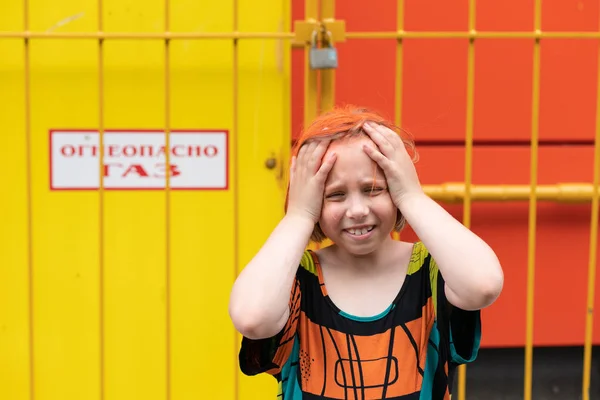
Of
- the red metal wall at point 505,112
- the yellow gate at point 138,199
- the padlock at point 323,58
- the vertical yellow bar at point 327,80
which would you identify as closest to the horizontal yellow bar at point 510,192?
the red metal wall at point 505,112

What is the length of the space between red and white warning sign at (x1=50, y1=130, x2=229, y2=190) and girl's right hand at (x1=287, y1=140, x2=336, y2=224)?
1064 mm

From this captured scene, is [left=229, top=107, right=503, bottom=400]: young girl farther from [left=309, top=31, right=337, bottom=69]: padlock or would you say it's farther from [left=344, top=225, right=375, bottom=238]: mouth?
[left=309, top=31, right=337, bottom=69]: padlock

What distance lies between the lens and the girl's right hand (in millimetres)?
1393

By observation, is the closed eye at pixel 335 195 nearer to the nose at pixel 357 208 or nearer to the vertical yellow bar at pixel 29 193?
the nose at pixel 357 208

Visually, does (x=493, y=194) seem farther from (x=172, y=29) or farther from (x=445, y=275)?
(x=445, y=275)

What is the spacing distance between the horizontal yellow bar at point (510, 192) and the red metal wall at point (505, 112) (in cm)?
8

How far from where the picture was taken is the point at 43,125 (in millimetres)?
2436

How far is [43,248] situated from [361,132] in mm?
1396

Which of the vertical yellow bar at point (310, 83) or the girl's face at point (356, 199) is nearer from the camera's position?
the girl's face at point (356, 199)

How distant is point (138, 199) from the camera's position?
2.48 m

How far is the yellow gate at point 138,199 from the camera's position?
242 centimetres

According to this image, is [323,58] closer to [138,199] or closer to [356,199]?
[138,199]

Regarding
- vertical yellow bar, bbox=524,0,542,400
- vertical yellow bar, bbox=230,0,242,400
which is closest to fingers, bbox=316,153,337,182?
vertical yellow bar, bbox=230,0,242,400

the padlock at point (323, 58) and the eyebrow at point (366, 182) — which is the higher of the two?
the padlock at point (323, 58)
